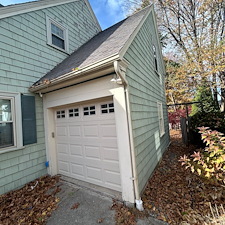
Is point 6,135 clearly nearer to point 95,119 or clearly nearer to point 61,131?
point 61,131

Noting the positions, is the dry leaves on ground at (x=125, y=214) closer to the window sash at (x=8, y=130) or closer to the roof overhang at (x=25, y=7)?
the window sash at (x=8, y=130)

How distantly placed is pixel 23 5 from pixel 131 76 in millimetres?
4264

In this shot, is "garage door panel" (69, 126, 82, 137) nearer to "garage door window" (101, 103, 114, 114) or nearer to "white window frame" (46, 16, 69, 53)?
"garage door window" (101, 103, 114, 114)

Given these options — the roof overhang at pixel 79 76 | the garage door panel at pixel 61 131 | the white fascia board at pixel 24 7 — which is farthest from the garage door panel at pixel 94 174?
the white fascia board at pixel 24 7

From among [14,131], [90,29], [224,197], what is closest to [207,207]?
[224,197]

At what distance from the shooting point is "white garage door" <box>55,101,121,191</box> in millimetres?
3414

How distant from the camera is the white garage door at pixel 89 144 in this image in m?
3.41

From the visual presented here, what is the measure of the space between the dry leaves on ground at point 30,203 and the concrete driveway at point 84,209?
0.20 m

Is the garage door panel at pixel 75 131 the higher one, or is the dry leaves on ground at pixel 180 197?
the garage door panel at pixel 75 131

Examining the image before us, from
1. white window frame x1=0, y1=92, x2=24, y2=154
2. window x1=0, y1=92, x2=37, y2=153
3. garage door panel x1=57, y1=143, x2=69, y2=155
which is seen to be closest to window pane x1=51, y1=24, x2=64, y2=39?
window x1=0, y1=92, x2=37, y2=153

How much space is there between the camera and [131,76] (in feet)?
11.6

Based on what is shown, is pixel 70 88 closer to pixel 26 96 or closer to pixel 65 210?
pixel 26 96

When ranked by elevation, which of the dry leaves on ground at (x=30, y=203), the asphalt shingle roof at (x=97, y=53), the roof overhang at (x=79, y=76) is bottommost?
the dry leaves on ground at (x=30, y=203)

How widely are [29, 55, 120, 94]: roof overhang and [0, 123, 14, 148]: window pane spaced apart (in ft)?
4.02
